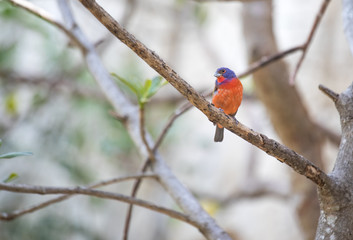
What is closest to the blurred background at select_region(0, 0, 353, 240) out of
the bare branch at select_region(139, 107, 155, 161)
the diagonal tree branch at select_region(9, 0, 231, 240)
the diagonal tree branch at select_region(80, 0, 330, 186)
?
the diagonal tree branch at select_region(9, 0, 231, 240)

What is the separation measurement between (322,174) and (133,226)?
6771 millimetres

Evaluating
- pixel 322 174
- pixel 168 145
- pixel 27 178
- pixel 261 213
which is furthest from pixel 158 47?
pixel 322 174

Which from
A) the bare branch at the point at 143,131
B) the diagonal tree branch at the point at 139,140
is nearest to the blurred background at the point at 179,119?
the diagonal tree branch at the point at 139,140

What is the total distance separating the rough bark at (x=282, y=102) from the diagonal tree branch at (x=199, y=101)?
1.51m

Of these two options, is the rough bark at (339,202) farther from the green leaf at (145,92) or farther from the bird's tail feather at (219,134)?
the green leaf at (145,92)

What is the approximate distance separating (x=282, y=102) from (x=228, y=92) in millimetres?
1314

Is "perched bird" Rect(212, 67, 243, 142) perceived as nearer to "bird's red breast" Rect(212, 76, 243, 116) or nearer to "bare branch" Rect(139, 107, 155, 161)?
"bird's red breast" Rect(212, 76, 243, 116)

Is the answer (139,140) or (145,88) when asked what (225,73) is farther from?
(139,140)

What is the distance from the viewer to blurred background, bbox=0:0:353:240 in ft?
9.11

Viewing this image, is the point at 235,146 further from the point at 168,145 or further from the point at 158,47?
the point at 158,47

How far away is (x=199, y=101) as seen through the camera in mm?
1034

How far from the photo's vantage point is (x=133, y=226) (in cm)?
756

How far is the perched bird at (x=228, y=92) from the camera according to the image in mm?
1409

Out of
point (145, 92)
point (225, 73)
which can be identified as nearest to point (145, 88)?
point (145, 92)
